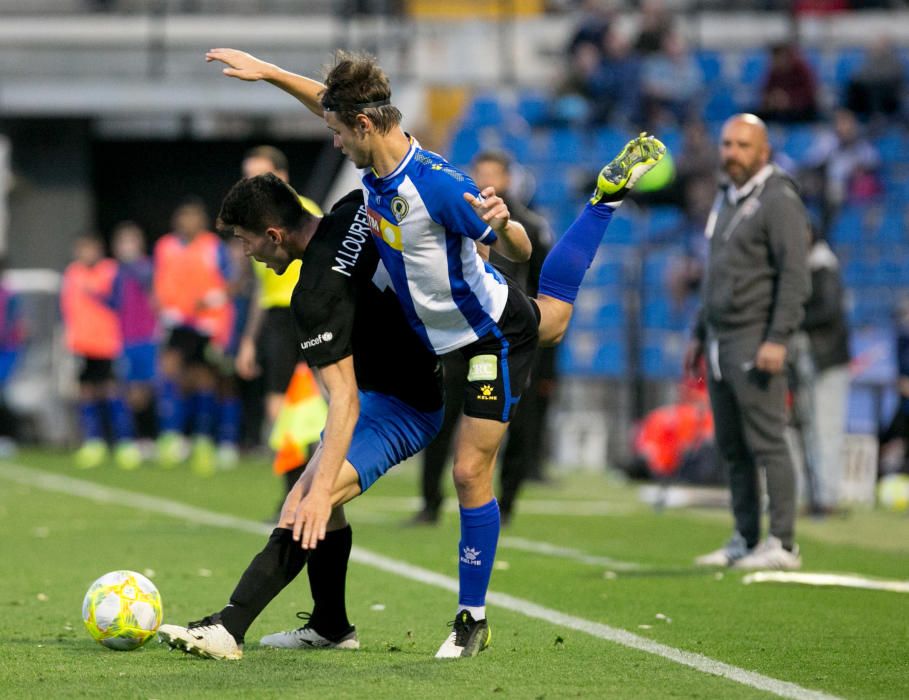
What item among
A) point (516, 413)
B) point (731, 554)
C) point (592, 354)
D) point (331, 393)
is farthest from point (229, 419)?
point (331, 393)

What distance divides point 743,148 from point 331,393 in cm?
412

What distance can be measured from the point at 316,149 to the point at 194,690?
65.5 feet

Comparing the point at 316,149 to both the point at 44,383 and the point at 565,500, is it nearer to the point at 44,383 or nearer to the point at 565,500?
the point at 44,383

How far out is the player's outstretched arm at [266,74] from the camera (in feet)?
21.8

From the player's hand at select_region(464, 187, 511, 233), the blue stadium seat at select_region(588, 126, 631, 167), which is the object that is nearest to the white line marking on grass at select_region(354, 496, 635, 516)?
the player's hand at select_region(464, 187, 511, 233)

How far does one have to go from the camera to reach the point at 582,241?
689 cm

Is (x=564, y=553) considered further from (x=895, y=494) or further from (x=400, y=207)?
(x=895, y=494)

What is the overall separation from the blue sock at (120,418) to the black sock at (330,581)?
12.9 metres

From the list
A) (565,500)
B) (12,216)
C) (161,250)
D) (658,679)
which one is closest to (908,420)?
(565,500)

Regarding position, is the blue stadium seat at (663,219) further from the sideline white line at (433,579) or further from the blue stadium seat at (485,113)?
the sideline white line at (433,579)

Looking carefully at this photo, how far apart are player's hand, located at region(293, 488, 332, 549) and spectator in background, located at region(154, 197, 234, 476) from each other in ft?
42.7

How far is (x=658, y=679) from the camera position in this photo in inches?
226

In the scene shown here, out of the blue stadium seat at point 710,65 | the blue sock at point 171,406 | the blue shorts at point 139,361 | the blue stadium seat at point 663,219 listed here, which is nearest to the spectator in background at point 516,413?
the blue sock at point 171,406

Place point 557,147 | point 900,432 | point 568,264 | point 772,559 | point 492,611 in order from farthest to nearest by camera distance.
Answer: point 557,147, point 900,432, point 772,559, point 492,611, point 568,264
